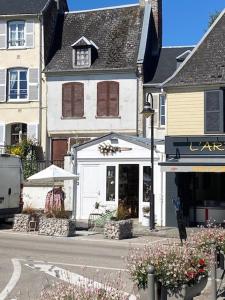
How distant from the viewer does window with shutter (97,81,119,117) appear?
104 feet

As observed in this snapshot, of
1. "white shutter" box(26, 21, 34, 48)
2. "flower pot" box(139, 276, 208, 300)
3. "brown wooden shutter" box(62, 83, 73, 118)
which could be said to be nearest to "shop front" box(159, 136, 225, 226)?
"brown wooden shutter" box(62, 83, 73, 118)

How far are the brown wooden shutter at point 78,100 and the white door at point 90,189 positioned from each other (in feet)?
28.7

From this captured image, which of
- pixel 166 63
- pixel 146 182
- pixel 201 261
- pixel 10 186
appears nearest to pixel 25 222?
pixel 10 186

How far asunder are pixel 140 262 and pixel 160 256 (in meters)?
0.26

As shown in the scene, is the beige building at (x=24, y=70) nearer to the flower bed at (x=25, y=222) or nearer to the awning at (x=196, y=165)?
the awning at (x=196, y=165)

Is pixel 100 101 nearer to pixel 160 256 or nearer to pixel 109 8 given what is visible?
pixel 109 8

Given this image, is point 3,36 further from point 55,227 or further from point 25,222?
point 55,227

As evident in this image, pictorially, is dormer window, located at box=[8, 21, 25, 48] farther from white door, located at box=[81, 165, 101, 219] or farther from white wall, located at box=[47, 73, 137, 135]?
white door, located at box=[81, 165, 101, 219]

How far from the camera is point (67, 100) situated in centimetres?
3222

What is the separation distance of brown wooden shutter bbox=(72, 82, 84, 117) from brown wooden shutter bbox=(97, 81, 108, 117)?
3.19ft

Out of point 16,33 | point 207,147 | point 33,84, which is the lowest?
point 207,147

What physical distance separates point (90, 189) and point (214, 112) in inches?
235

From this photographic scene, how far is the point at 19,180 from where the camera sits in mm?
21281

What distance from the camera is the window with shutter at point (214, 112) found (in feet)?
72.5
